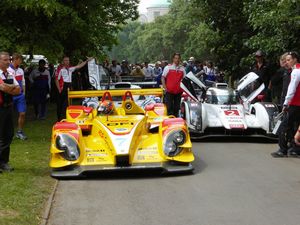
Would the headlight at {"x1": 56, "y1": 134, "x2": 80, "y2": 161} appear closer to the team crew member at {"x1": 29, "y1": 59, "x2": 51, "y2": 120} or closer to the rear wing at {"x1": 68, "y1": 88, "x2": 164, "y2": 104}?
the rear wing at {"x1": 68, "y1": 88, "x2": 164, "y2": 104}

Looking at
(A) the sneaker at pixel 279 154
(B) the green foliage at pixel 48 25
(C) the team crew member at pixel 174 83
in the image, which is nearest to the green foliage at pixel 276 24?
(C) the team crew member at pixel 174 83

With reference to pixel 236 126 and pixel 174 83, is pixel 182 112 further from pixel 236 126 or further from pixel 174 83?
pixel 236 126

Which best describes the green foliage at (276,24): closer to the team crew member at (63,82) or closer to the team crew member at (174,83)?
the team crew member at (174,83)

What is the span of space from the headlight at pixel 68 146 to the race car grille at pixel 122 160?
627 mm

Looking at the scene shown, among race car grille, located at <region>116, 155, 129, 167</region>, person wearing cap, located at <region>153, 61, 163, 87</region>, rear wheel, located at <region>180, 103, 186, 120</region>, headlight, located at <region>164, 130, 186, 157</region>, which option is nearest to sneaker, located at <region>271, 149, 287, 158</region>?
headlight, located at <region>164, 130, 186, 157</region>

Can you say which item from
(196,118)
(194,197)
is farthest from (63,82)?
(194,197)

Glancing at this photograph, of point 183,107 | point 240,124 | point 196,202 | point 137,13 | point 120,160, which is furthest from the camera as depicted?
point 137,13

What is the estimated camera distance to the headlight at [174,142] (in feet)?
30.1

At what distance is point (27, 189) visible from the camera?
8.02 meters

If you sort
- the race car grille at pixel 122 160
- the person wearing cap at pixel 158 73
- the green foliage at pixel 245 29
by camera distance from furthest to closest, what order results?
the person wearing cap at pixel 158 73 < the green foliage at pixel 245 29 < the race car grille at pixel 122 160

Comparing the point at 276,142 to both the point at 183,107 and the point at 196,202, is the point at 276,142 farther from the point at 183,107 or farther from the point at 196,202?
the point at 196,202

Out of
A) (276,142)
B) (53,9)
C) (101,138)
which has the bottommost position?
(276,142)

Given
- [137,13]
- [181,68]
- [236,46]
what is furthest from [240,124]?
[137,13]

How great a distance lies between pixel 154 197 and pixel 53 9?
265 inches
